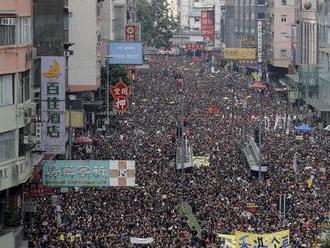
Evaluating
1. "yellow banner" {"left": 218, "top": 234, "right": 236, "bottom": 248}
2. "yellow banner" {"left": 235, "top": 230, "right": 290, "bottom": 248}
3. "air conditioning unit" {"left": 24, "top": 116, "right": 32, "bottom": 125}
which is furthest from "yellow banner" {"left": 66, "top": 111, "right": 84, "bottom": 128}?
"yellow banner" {"left": 235, "top": 230, "right": 290, "bottom": 248}

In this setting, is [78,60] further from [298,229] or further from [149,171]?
[298,229]

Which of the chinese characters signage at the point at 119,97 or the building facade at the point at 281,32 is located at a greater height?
the building facade at the point at 281,32

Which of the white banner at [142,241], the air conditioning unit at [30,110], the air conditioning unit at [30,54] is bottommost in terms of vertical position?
the white banner at [142,241]

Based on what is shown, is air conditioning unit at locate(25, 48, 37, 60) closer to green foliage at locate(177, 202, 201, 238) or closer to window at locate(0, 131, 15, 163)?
window at locate(0, 131, 15, 163)

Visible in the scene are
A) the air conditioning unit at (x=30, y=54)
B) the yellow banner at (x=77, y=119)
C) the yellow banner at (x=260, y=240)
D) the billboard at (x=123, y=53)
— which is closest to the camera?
the yellow banner at (x=260, y=240)

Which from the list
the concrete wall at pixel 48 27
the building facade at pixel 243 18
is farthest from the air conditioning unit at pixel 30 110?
the building facade at pixel 243 18

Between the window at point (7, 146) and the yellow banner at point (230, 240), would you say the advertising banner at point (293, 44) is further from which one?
the window at point (7, 146)

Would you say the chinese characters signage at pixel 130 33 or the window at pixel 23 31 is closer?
the window at pixel 23 31
